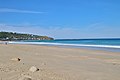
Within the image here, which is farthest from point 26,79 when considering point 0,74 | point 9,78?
point 0,74

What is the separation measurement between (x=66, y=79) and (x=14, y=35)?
469 feet

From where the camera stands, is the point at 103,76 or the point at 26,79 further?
the point at 103,76

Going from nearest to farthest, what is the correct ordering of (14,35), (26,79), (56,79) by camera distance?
1. (26,79)
2. (56,79)
3. (14,35)

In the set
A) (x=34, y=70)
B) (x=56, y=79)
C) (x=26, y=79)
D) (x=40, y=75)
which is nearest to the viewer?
(x=26, y=79)

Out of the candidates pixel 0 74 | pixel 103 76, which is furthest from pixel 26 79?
pixel 103 76

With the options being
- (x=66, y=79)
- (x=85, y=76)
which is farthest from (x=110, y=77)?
(x=66, y=79)

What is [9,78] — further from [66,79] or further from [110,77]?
[110,77]

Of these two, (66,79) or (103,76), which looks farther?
(103,76)

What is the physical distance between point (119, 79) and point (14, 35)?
14303 cm

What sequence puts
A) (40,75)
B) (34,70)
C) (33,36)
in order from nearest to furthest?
(40,75)
(34,70)
(33,36)

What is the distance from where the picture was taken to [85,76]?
735 centimetres

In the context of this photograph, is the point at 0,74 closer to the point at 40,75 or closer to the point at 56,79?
the point at 40,75

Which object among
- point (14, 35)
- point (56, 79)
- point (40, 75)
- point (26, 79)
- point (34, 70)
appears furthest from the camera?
point (14, 35)

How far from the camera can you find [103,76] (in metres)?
7.43
